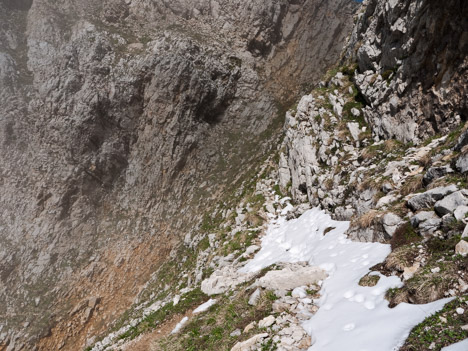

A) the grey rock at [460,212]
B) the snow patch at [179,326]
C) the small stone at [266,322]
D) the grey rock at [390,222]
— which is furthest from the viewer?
the snow patch at [179,326]

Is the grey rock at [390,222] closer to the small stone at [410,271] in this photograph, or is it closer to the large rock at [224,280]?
the small stone at [410,271]

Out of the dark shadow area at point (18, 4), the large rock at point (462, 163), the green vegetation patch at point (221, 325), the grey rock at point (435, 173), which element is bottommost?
the green vegetation patch at point (221, 325)

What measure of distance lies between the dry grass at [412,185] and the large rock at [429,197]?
1.00 metres

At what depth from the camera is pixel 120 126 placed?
3672 cm

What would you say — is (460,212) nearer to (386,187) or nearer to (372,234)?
(372,234)

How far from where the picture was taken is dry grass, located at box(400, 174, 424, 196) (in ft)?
31.1

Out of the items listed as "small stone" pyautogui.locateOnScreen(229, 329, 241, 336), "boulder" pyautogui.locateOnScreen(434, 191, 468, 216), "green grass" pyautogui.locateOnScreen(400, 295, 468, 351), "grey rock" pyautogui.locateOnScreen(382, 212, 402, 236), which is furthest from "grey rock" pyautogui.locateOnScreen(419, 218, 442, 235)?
"small stone" pyautogui.locateOnScreen(229, 329, 241, 336)

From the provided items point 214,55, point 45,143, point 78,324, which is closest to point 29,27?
point 45,143

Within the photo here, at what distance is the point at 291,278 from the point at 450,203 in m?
5.44

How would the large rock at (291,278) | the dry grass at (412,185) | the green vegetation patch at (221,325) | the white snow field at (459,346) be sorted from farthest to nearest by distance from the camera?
the dry grass at (412,185) → the large rock at (291,278) → the green vegetation patch at (221,325) → the white snow field at (459,346)

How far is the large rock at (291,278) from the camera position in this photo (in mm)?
9059

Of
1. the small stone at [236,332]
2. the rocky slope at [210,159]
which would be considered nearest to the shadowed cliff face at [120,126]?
the rocky slope at [210,159]

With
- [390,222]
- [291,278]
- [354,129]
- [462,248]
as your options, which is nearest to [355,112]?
[354,129]

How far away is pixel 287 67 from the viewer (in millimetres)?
44875
